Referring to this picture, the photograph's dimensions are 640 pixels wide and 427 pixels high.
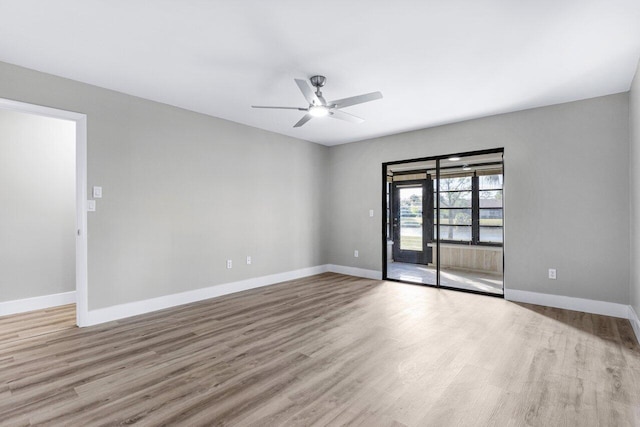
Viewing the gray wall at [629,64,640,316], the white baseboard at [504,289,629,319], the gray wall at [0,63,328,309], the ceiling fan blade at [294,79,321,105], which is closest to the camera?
the ceiling fan blade at [294,79,321,105]

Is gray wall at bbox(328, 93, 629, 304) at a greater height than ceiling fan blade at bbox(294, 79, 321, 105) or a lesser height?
lesser

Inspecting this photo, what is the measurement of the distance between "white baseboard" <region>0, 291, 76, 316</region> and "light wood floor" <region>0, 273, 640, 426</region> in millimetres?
225

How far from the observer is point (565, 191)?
13.1 ft

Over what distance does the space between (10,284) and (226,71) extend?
3.68 metres

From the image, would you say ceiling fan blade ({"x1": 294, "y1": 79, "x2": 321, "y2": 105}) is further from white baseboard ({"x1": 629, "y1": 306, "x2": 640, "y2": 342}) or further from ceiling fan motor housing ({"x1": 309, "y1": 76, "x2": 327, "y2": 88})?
white baseboard ({"x1": 629, "y1": 306, "x2": 640, "y2": 342})

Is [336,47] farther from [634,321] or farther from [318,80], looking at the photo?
[634,321]

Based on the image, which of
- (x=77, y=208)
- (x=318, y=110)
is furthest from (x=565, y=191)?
(x=77, y=208)

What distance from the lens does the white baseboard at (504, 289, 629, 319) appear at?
144 inches

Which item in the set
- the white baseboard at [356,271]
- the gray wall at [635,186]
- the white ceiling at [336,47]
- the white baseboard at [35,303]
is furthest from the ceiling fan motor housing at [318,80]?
the white baseboard at [35,303]

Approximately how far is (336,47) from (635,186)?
3309 mm

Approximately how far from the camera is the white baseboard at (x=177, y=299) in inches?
137

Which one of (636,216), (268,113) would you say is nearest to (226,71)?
(268,113)

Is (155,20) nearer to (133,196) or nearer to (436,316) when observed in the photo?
(133,196)

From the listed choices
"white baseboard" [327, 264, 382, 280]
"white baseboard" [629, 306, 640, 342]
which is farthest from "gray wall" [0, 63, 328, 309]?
"white baseboard" [629, 306, 640, 342]
